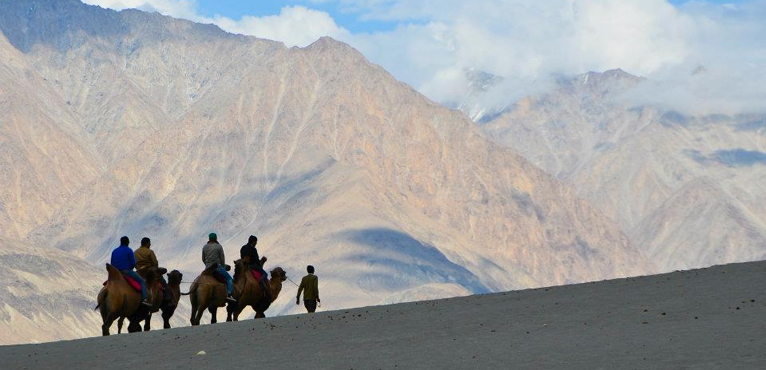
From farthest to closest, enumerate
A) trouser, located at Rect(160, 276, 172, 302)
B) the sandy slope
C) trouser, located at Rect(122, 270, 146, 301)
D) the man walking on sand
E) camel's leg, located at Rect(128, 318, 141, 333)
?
the man walking on sand → trouser, located at Rect(160, 276, 172, 302) → camel's leg, located at Rect(128, 318, 141, 333) → trouser, located at Rect(122, 270, 146, 301) → the sandy slope

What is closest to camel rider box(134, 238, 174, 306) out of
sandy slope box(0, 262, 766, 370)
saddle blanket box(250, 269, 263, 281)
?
saddle blanket box(250, 269, 263, 281)

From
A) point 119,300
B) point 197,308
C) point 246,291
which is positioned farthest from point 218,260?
point 119,300

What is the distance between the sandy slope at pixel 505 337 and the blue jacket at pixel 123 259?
1973 mm

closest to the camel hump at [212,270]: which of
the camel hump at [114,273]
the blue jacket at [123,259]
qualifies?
the blue jacket at [123,259]

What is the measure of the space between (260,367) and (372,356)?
1685 millimetres

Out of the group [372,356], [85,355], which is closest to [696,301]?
[372,356]

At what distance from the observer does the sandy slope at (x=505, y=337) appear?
19.4 m

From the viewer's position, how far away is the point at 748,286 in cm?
2700

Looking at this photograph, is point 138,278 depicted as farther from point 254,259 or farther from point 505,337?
point 505,337

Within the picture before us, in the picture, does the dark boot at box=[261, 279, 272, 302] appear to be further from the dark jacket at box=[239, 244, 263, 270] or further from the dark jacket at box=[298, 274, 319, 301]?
the dark jacket at box=[298, 274, 319, 301]

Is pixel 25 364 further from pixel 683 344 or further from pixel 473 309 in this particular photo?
pixel 683 344

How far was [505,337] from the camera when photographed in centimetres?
2264

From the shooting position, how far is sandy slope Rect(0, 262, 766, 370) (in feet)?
63.8

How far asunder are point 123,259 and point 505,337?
10167 millimetres
